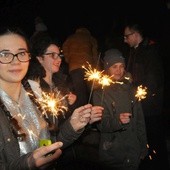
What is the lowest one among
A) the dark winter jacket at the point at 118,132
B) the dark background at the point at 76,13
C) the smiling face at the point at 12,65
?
the dark winter jacket at the point at 118,132

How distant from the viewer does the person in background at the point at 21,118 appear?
2613 millimetres

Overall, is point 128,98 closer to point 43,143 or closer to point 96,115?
point 96,115

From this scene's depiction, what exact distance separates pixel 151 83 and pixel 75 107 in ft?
4.57

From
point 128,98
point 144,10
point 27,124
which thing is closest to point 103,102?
point 128,98

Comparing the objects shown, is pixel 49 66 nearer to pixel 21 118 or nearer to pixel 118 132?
pixel 118 132

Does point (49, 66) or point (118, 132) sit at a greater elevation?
point (49, 66)

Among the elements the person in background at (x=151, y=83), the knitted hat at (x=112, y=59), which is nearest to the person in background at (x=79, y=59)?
the person in background at (x=151, y=83)

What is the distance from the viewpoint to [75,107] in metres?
→ 5.53

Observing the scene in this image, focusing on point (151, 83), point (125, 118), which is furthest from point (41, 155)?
point (151, 83)

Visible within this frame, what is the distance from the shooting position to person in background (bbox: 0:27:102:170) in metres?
2.61

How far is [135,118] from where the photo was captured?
4691 millimetres

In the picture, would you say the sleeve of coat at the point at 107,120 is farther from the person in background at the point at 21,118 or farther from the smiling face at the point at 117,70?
the person in background at the point at 21,118

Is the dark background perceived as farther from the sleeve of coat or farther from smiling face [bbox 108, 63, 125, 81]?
the sleeve of coat

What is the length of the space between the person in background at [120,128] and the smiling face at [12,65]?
1.73 metres
